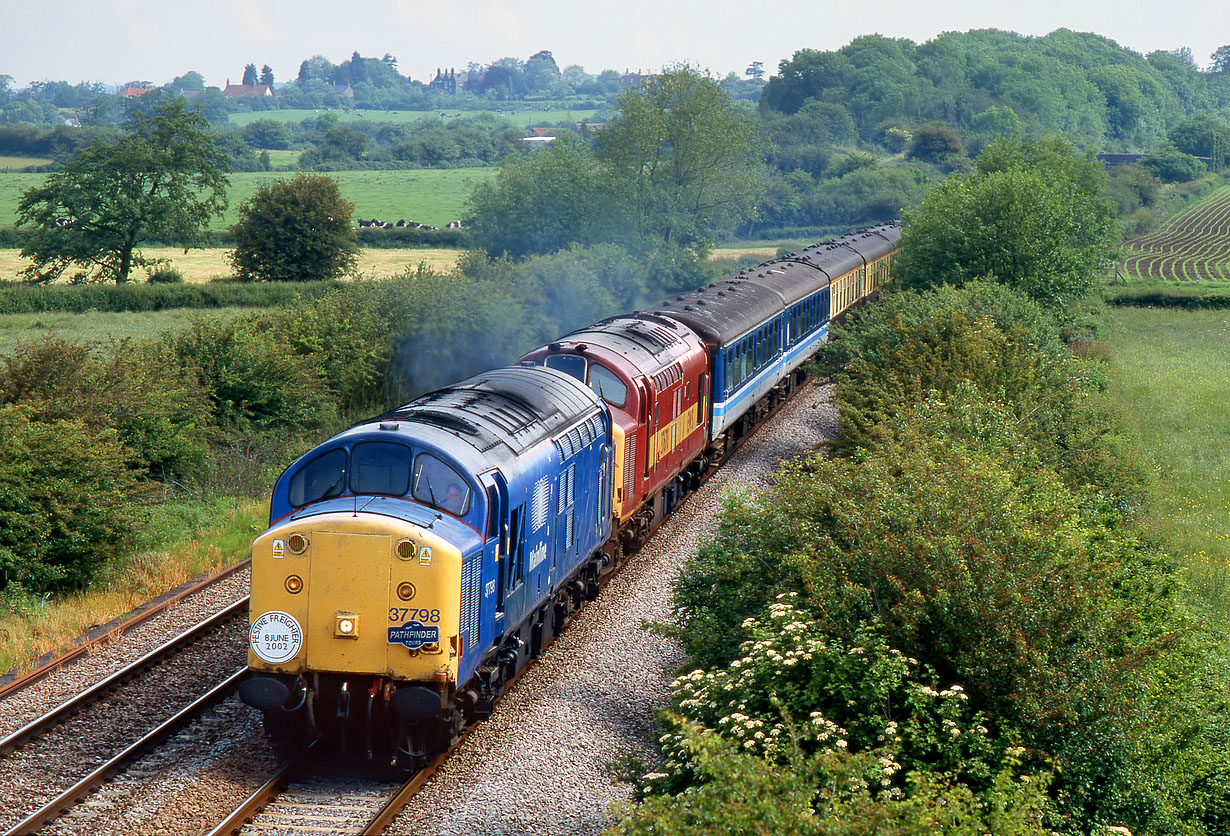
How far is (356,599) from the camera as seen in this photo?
38.7 feet

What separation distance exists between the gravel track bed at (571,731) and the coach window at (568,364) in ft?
11.6

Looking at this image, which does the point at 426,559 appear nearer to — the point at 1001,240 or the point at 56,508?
the point at 56,508

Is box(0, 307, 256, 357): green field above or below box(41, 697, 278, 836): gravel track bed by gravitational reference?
below

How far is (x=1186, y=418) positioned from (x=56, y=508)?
109ft

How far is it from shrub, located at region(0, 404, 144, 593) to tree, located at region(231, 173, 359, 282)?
43.5 meters

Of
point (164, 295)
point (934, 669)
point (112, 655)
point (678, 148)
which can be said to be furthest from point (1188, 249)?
point (112, 655)

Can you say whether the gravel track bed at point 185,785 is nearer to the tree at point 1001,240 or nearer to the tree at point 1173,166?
the tree at point 1001,240

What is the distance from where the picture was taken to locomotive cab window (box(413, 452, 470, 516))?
1227cm

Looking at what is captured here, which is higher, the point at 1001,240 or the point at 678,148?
the point at 678,148

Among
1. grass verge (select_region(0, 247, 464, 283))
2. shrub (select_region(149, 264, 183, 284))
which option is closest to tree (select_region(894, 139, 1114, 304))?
grass verge (select_region(0, 247, 464, 283))

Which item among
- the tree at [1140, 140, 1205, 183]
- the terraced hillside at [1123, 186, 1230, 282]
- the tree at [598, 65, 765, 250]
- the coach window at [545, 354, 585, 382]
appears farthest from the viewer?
the tree at [1140, 140, 1205, 183]

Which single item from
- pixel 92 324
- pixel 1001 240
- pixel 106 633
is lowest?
pixel 92 324

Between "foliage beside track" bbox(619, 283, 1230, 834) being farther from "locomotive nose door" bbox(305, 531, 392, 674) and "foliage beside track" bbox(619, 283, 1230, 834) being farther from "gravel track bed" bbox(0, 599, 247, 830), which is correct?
"gravel track bed" bbox(0, 599, 247, 830)

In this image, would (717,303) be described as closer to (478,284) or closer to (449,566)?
(478,284)
